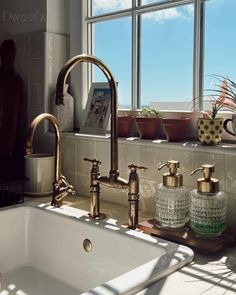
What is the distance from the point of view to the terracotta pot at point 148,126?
1.39 m

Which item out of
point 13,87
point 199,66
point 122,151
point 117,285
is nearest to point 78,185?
point 122,151

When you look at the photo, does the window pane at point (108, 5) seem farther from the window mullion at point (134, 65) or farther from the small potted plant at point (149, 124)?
the small potted plant at point (149, 124)

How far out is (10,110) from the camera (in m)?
1.77

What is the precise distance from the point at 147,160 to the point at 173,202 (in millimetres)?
271

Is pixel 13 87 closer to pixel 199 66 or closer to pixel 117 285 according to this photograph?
pixel 199 66

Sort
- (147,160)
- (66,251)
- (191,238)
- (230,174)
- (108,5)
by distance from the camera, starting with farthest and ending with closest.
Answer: (108,5) → (147,160) → (66,251) → (230,174) → (191,238)

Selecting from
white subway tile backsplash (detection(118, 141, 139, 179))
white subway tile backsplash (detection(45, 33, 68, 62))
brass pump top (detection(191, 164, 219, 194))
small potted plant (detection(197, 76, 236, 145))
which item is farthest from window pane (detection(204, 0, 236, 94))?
white subway tile backsplash (detection(45, 33, 68, 62))

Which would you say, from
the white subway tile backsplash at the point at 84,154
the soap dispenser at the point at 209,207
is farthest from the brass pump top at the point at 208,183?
the white subway tile backsplash at the point at 84,154

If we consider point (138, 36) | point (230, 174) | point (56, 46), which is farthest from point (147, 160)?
point (56, 46)

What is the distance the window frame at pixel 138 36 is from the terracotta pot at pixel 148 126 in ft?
0.47

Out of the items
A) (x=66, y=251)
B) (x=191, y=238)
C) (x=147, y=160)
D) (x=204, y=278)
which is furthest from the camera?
(x=147, y=160)

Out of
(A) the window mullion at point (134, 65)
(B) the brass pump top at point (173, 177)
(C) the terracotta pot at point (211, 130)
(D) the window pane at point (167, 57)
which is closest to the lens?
(B) the brass pump top at point (173, 177)

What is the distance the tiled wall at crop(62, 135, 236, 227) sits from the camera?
1.15 m

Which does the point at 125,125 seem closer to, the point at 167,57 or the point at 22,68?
the point at 167,57
